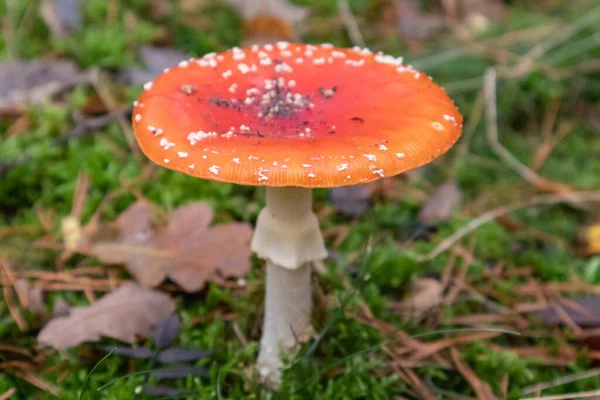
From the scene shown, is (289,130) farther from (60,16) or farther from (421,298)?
(60,16)

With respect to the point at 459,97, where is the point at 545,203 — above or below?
below

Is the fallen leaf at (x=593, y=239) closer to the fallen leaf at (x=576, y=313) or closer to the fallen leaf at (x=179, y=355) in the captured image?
the fallen leaf at (x=576, y=313)

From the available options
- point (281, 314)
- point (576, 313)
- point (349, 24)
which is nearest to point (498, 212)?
point (576, 313)

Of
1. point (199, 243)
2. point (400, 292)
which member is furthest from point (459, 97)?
point (199, 243)

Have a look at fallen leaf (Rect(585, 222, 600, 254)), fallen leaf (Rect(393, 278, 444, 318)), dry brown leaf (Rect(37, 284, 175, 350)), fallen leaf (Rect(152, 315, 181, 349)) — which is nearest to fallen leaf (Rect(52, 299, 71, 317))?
dry brown leaf (Rect(37, 284, 175, 350))

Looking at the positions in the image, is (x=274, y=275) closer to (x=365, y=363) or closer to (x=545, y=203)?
(x=365, y=363)
